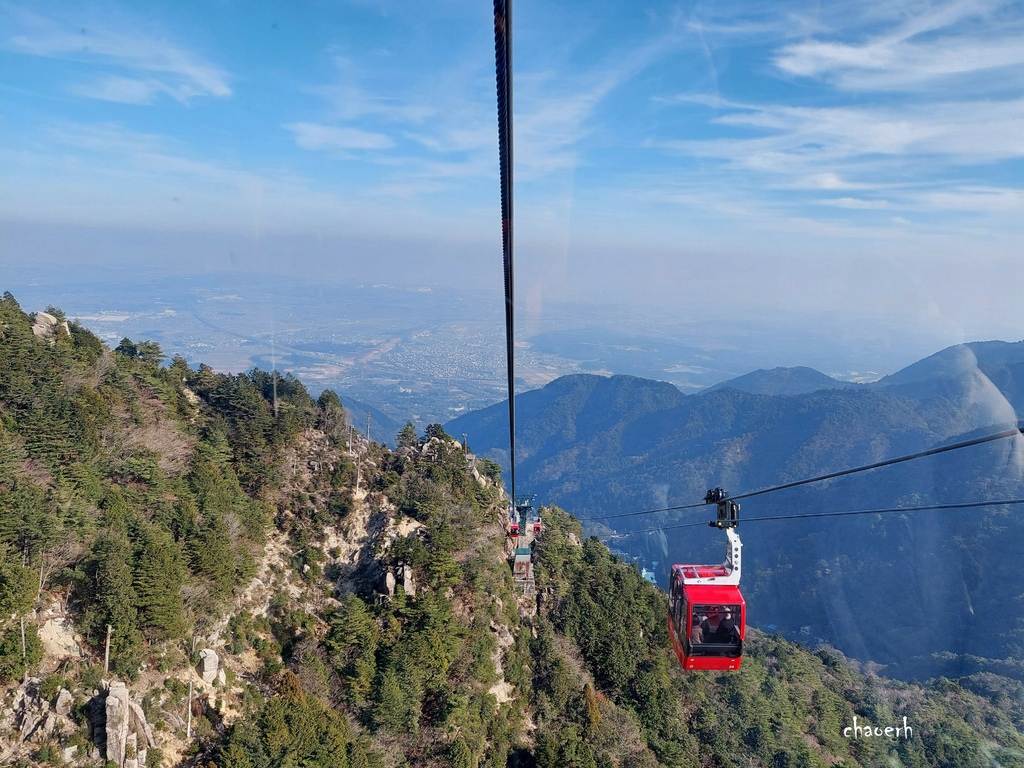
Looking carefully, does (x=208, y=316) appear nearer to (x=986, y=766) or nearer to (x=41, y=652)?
(x=41, y=652)

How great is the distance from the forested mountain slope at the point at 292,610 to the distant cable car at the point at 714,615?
29.8 feet

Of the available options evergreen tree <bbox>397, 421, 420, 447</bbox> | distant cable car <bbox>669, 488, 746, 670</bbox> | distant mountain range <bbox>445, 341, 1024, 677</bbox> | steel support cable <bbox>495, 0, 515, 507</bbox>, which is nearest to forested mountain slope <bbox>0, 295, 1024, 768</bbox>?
evergreen tree <bbox>397, 421, 420, 447</bbox>

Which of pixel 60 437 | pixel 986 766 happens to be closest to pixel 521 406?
pixel 986 766

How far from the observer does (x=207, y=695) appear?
13859mm

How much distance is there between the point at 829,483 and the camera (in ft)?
299

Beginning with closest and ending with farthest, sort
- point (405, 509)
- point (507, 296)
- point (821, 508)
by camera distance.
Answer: point (507, 296) → point (405, 509) → point (821, 508)

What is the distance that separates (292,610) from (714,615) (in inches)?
511

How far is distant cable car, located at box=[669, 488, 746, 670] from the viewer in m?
8.91

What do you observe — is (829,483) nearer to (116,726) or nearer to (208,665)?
(208,665)

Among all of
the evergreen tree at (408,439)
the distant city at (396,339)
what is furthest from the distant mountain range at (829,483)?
the evergreen tree at (408,439)

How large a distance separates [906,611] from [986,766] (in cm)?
3848

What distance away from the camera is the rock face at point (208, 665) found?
14086mm

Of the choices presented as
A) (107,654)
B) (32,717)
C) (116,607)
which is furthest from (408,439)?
(32,717)

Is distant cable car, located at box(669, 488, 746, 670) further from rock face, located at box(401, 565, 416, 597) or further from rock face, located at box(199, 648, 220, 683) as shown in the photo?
rock face, located at box(199, 648, 220, 683)
